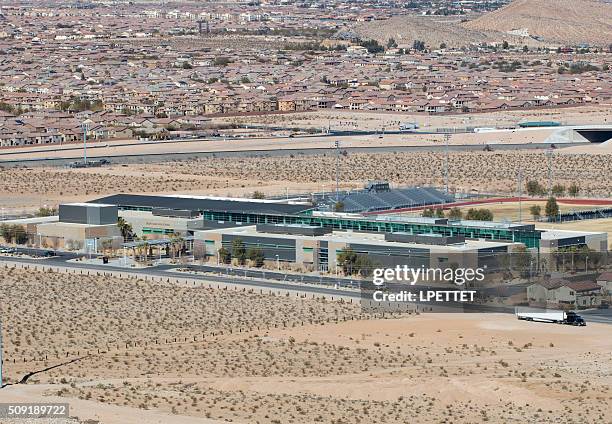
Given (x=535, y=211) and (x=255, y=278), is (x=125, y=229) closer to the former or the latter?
(x=255, y=278)

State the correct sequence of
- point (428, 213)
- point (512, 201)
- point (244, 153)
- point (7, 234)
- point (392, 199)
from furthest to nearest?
1. point (244, 153)
2. point (512, 201)
3. point (392, 199)
4. point (428, 213)
5. point (7, 234)

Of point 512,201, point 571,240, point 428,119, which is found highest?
point 571,240

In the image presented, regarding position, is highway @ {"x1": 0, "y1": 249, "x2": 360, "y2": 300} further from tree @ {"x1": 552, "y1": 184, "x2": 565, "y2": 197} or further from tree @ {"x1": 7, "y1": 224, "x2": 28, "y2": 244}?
tree @ {"x1": 552, "y1": 184, "x2": 565, "y2": 197}

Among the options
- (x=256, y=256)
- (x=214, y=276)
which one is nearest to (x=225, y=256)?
(x=256, y=256)

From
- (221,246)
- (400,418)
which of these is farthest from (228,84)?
(400,418)

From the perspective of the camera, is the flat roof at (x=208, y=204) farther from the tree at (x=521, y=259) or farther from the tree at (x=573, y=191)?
the tree at (x=573, y=191)

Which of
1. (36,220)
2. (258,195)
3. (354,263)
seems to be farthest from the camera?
(258,195)
